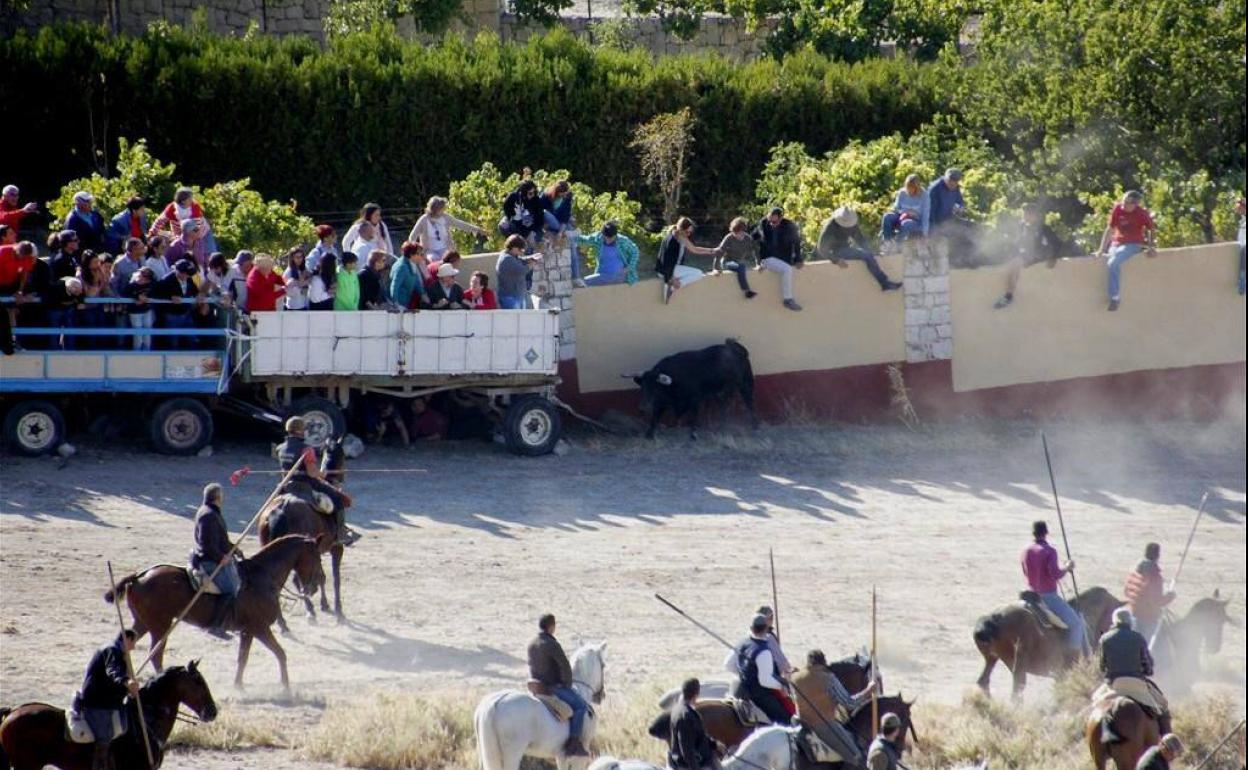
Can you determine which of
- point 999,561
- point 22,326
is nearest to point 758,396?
point 999,561

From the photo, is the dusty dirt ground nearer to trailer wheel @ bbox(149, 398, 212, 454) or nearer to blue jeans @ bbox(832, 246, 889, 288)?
trailer wheel @ bbox(149, 398, 212, 454)

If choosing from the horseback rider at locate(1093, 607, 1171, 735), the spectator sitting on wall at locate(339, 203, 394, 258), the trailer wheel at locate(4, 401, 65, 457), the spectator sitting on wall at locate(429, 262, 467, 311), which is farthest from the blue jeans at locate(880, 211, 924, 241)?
the horseback rider at locate(1093, 607, 1171, 735)

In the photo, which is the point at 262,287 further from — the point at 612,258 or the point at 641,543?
the point at 641,543

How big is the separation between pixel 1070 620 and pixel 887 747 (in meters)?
4.08

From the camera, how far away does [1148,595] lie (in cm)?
1825

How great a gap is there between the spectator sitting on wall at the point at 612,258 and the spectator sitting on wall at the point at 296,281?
373 centimetres

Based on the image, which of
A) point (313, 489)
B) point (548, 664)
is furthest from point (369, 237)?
point (548, 664)

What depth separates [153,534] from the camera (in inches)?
838

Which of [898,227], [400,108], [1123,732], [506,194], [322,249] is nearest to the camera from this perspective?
[1123,732]

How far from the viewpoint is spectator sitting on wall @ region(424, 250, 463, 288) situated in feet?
78.8

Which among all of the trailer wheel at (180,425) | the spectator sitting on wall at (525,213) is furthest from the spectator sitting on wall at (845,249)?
the trailer wheel at (180,425)

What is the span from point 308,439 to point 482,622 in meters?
4.47

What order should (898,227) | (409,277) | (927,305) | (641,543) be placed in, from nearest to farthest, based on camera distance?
(641,543), (409,277), (898,227), (927,305)

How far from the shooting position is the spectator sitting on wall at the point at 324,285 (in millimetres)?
23422
